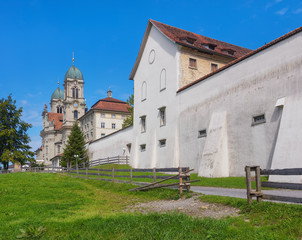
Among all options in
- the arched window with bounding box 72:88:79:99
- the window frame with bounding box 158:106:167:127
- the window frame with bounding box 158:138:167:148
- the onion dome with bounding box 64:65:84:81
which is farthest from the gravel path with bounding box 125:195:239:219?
the onion dome with bounding box 64:65:84:81

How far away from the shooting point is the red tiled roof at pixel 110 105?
241ft

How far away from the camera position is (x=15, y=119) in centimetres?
4941

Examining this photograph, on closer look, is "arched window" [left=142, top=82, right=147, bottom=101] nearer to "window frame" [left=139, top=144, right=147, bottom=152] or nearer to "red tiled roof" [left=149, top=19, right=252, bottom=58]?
"window frame" [left=139, top=144, right=147, bottom=152]

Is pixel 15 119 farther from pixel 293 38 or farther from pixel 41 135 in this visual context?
pixel 41 135

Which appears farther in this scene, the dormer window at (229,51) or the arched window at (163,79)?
the dormer window at (229,51)

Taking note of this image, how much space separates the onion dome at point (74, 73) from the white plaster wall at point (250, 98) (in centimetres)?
8607

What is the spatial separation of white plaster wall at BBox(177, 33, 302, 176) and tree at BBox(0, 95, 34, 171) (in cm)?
3270

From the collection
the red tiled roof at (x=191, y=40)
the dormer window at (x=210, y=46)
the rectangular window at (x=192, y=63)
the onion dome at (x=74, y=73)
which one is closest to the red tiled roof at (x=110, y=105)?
the onion dome at (x=74, y=73)

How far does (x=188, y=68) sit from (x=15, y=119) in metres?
33.3

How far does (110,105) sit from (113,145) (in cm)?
3339

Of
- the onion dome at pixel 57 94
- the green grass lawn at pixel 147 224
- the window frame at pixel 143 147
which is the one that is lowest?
the green grass lawn at pixel 147 224

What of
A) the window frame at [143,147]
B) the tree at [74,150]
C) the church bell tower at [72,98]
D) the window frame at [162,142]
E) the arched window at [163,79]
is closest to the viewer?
the window frame at [162,142]

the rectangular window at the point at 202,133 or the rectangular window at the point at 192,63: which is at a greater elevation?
the rectangular window at the point at 192,63

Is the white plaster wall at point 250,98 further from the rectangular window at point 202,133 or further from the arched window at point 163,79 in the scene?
the arched window at point 163,79
